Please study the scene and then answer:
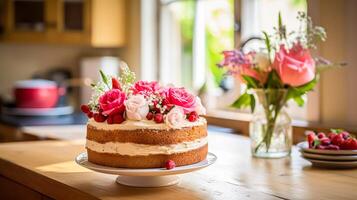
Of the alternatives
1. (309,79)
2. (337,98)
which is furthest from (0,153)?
(337,98)

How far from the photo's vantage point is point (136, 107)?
1.33 m

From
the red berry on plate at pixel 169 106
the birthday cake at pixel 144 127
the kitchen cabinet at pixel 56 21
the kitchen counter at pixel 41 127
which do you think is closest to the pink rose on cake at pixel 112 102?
the birthday cake at pixel 144 127

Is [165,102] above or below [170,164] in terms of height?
above

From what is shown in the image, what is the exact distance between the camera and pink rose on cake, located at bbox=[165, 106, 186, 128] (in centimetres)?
132

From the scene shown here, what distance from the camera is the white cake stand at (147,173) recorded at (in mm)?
1300

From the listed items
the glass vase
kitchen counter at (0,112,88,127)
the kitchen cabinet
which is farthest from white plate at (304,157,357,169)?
the kitchen cabinet

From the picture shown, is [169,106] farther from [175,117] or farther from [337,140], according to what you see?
[337,140]

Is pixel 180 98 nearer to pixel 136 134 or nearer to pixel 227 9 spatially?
pixel 136 134

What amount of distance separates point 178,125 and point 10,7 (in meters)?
2.37

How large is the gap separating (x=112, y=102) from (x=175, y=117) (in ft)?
0.49

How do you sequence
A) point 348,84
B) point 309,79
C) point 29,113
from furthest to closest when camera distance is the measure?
point 29,113, point 348,84, point 309,79

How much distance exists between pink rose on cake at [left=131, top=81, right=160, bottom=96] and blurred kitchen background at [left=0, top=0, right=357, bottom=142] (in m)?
1.06

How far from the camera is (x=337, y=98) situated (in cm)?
224

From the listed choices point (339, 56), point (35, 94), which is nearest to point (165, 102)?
point (339, 56)
